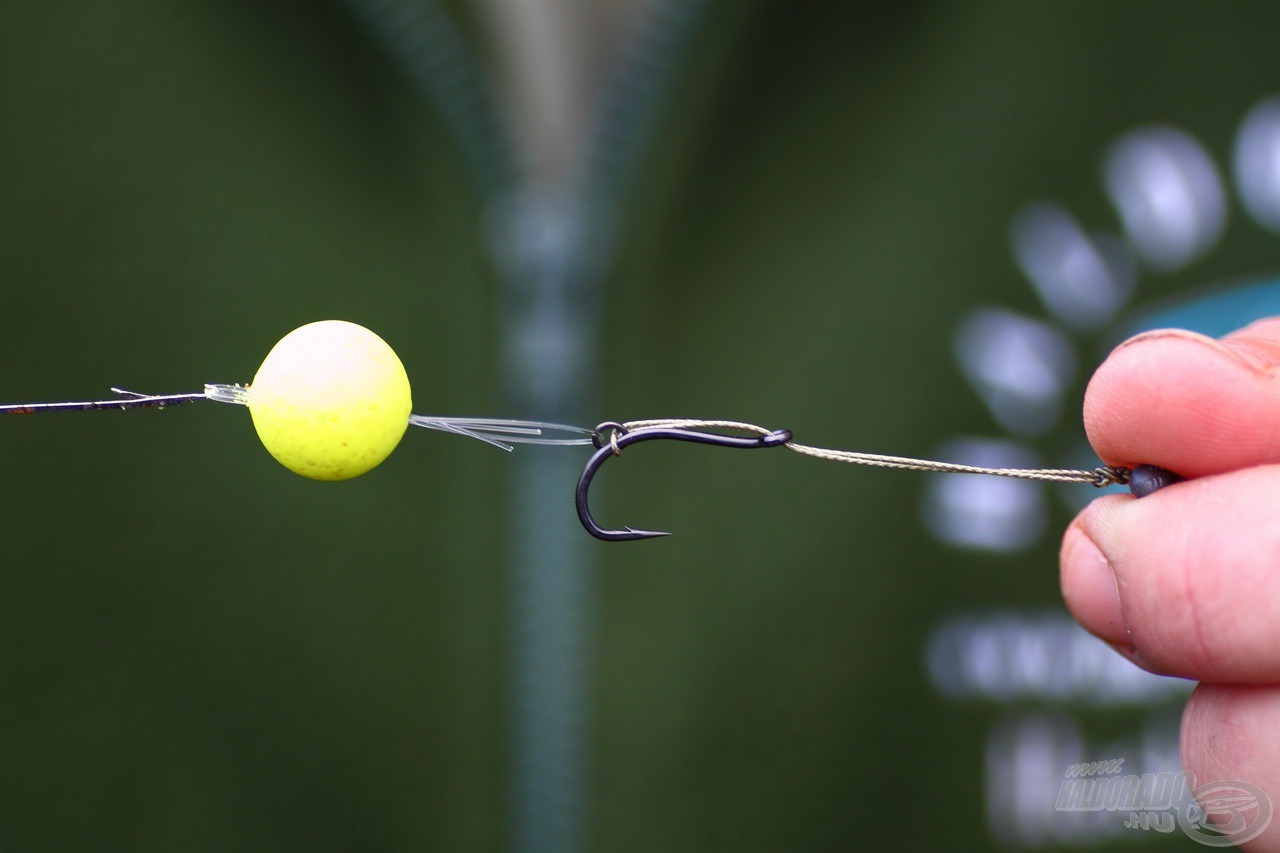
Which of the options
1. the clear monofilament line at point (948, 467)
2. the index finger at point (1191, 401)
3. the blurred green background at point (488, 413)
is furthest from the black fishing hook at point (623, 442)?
the blurred green background at point (488, 413)

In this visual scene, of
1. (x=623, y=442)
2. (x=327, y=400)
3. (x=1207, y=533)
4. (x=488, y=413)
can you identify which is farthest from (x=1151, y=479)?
(x=488, y=413)

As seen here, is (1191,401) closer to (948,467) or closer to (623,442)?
(948,467)

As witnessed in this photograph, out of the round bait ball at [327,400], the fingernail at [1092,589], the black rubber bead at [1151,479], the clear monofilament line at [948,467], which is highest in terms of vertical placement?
the round bait ball at [327,400]

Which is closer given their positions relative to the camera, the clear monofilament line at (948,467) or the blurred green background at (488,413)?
the clear monofilament line at (948,467)

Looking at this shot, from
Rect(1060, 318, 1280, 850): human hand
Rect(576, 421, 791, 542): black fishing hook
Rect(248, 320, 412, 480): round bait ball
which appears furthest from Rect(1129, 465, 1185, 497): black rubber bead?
Rect(248, 320, 412, 480): round bait ball

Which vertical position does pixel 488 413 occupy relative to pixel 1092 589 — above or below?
above

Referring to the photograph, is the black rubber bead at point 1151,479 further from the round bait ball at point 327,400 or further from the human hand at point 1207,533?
the round bait ball at point 327,400

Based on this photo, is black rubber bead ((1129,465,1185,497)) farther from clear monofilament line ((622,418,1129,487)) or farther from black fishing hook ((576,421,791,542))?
black fishing hook ((576,421,791,542))
